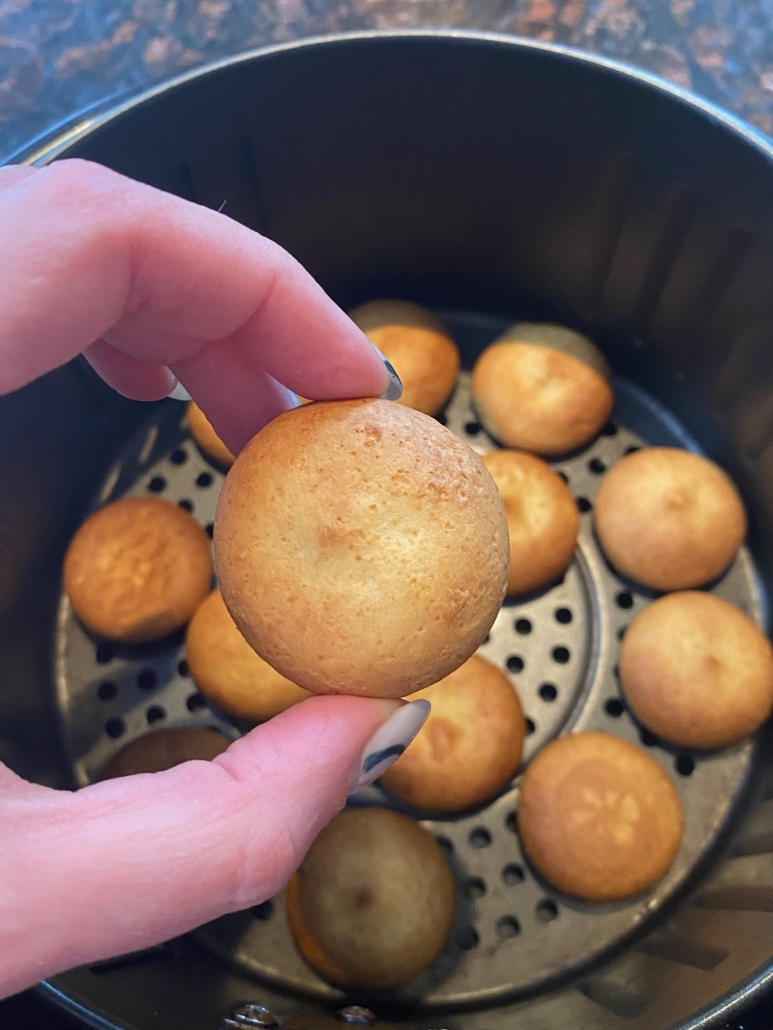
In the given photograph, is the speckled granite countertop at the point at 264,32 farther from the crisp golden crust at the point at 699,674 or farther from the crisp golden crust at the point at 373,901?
the crisp golden crust at the point at 373,901

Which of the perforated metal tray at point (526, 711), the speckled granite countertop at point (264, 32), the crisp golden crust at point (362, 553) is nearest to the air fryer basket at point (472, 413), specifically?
the perforated metal tray at point (526, 711)

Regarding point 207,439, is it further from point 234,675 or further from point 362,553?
point 362,553

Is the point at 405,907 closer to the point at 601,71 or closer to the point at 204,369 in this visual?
the point at 204,369

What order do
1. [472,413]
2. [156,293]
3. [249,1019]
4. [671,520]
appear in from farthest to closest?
[472,413], [671,520], [249,1019], [156,293]

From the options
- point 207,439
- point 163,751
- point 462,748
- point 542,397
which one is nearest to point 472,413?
point 542,397

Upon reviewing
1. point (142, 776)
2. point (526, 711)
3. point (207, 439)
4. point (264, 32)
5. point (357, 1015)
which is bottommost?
point (357, 1015)

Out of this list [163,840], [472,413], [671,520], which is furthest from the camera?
[472,413]

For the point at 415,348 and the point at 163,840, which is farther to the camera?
the point at 415,348
